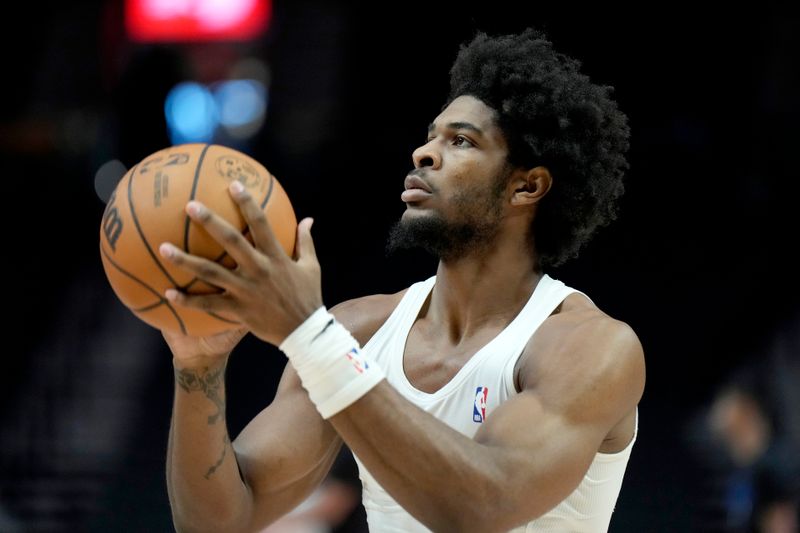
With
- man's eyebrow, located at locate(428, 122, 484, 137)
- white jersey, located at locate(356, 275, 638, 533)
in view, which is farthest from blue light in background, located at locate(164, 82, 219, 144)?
white jersey, located at locate(356, 275, 638, 533)

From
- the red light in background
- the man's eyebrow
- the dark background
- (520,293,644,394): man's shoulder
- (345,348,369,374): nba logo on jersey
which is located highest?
the man's eyebrow

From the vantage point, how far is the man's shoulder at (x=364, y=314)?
402cm

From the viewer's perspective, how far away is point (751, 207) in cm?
1063

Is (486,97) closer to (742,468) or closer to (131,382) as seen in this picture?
(742,468)

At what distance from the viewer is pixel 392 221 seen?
431 inches

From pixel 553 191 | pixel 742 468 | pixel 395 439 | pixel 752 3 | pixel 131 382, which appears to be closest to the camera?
pixel 395 439

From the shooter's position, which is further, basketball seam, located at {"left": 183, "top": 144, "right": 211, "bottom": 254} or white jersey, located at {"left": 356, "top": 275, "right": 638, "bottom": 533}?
white jersey, located at {"left": 356, "top": 275, "right": 638, "bottom": 533}

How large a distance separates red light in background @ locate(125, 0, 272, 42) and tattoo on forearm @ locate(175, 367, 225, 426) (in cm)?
778

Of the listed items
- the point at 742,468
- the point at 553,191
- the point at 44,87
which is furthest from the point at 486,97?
the point at 44,87

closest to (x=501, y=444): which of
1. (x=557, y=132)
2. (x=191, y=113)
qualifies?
(x=557, y=132)

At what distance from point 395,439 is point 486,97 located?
160 cm

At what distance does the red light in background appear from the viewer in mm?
10734

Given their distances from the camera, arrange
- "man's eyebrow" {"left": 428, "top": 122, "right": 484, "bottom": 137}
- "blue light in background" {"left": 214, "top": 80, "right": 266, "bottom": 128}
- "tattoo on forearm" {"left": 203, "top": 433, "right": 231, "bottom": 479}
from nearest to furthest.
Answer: "tattoo on forearm" {"left": 203, "top": 433, "right": 231, "bottom": 479} < "man's eyebrow" {"left": 428, "top": 122, "right": 484, "bottom": 137} < "blue light in background" {"left": 214, "top": 80, "right": 266, "bottom": 128}

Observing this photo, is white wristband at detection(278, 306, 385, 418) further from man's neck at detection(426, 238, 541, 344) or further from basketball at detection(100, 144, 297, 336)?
man's neck at detection(426, 238, 541, 344)
